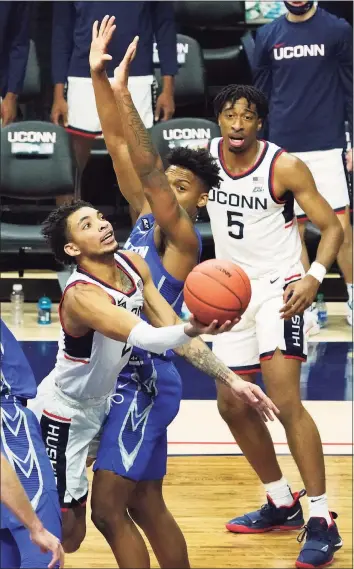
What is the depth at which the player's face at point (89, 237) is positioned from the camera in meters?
4.57

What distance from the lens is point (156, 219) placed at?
4930 millimetres

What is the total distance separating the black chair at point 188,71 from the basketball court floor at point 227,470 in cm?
263

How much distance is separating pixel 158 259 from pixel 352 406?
2.78 meters

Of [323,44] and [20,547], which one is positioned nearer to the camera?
[20,547]

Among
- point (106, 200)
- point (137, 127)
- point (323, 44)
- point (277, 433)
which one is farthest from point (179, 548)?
point (106, 200)

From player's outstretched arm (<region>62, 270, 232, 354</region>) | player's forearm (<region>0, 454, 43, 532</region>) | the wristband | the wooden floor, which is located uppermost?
player's outstretched arm (<region>62, 270, 232, 354</region>)

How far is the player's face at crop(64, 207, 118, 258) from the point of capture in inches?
180

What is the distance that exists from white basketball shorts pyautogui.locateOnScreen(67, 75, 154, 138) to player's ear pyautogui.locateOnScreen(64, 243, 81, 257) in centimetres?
474

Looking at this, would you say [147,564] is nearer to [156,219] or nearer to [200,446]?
[156,219]

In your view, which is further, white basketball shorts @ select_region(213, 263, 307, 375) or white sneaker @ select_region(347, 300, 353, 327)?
white sneaker @ select_region(347, 300, 353, 327)

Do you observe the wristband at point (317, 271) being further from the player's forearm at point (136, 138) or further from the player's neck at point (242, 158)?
the player's forearm at point (136, 138)

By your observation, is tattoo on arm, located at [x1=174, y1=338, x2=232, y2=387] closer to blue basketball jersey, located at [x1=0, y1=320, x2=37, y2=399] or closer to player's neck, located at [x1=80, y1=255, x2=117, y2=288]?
player's neck, located at [x1=80, y1=255, x2=117, y2=288]

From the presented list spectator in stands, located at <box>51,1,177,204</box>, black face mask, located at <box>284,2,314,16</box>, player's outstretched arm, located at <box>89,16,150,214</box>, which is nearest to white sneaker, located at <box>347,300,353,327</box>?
spectator in stands, located at <box>51,1,177,204</box>

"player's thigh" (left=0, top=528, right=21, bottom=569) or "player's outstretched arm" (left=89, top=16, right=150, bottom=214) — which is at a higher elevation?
"player's outstretched arm" (left=89, top=16, right=150, bottom=214)
